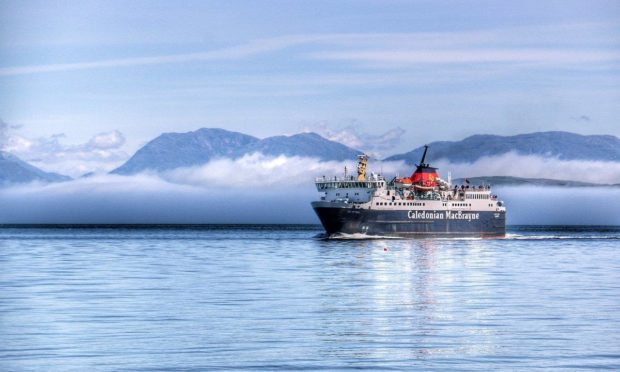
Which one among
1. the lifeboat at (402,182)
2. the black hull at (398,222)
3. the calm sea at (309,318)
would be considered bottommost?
the calm sea at (309,318)

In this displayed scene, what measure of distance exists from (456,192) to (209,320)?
4519 inches

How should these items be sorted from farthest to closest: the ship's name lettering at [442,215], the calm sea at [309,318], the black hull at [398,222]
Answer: the ship's name lettering at [442,215] < the black hull at [398,222] < the calm sea at [309,318]

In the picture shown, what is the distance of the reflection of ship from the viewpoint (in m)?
141

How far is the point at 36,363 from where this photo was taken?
31.4 m

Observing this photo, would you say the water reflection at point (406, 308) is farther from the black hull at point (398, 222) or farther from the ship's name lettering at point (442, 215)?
the ship's name lettering at point (442, 215)

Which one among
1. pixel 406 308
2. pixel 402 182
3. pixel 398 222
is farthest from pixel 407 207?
pixel 406 308

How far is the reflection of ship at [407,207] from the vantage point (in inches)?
5551

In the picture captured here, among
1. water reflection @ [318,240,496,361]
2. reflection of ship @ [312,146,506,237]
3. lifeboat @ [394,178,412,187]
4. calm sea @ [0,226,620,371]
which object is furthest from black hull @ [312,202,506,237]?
calm sea @ [0,226,620,371]

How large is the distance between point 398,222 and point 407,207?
275cm

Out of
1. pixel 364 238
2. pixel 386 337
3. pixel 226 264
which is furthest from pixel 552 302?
pixel 364 238

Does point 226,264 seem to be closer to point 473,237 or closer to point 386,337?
point 386,337

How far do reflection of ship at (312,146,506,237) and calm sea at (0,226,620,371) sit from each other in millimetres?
59090

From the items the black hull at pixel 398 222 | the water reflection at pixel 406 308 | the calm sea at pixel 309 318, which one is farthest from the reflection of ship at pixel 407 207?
the calm sea at pixel 309 318

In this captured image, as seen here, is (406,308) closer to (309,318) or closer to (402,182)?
(309,318)
